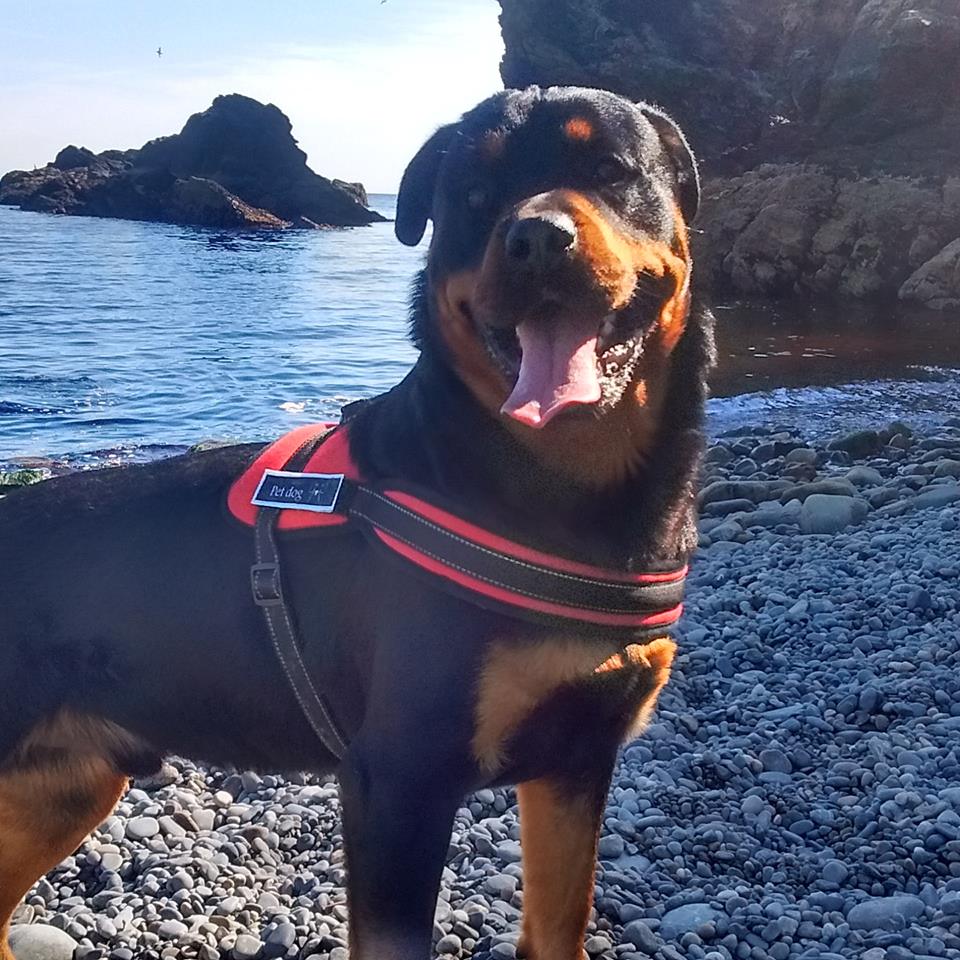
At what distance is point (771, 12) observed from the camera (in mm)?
47594

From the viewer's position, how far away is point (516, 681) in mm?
2777

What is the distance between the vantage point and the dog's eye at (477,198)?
3.26 meters

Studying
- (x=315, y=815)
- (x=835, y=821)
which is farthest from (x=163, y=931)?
(x=835, y=821)

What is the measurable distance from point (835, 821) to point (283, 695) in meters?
2.13

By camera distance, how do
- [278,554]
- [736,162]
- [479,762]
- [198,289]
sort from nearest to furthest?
[479,762]
[278,554]
[198,289]
[736,162]

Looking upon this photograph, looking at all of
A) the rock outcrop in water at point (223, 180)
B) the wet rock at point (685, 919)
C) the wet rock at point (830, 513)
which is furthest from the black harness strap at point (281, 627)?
the rock outcrop in water at point (223, 180)

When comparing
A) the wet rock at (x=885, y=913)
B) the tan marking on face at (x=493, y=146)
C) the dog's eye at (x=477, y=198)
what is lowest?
the wet rock at (x=885, y=913)

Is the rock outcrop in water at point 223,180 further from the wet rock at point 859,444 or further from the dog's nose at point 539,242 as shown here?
the dog's nose at point 539,242

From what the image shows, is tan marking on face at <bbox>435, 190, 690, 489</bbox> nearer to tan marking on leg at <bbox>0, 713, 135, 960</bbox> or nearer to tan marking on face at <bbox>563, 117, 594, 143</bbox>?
tan marking on face at <bbox>563, 117, 594, 143</bbox>

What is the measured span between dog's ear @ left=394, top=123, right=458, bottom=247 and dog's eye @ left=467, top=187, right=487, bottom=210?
0.23m

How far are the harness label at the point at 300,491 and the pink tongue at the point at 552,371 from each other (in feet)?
1.60

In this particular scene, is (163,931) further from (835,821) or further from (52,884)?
(835,821)

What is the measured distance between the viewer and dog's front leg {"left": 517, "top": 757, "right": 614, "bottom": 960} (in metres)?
3.24

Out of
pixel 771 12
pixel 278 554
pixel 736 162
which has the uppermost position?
pixel 771 12
